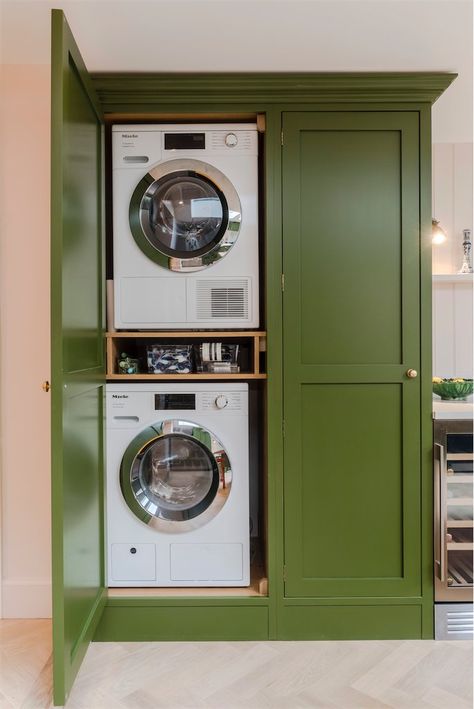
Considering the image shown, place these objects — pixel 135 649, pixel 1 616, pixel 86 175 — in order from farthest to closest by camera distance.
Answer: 1. pixel 1 616
2. pixel 135 649
3. pixel 86 175

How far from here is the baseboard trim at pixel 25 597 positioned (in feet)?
7.55

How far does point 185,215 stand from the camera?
2184 mm

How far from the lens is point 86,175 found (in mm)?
1892

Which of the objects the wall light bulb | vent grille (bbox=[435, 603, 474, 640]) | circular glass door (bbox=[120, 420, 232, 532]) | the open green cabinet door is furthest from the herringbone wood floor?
the wall light bulb

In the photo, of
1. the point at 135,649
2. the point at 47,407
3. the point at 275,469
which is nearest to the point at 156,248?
the point at 47,407

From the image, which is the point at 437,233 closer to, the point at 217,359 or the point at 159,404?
the point at 217,359

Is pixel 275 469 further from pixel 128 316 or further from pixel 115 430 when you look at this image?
pixel 128 316

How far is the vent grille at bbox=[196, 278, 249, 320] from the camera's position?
7.14ft

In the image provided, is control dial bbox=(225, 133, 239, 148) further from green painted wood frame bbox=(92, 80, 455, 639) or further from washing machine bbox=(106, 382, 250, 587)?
washing machine bbox=(106, 382, 250, 587)

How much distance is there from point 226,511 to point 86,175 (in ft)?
4.81

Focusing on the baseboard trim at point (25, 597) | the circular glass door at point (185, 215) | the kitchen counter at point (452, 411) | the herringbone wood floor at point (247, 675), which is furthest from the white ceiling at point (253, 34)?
the herringbone wood floor at point (247, 675)

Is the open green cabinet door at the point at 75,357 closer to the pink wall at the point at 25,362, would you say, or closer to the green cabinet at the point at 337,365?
the green cabinet at the point at 337,365

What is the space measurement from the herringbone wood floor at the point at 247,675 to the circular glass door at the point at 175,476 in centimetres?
52

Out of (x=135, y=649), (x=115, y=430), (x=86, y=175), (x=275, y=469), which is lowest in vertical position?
(x=135, y=649)
